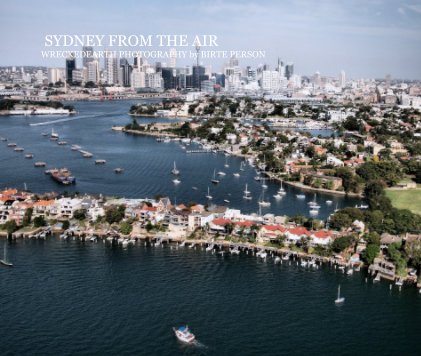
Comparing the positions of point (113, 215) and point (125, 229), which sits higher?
point (113, 215)

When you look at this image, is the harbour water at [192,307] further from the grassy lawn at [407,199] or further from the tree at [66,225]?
the grassy lawn at [407,199]

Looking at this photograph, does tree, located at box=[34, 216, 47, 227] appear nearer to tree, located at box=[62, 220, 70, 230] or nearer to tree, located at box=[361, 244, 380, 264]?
tree, located at box=[62, 220, 70, 230]

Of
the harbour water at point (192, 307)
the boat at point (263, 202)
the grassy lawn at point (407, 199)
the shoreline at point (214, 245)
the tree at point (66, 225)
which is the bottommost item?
the harbour water at point (192, 307)

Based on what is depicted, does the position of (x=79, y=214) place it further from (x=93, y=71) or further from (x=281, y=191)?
(x=93, y=71)

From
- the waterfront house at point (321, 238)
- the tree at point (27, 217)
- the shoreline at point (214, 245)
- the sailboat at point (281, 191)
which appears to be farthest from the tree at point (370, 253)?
the tree at point (27, 217)

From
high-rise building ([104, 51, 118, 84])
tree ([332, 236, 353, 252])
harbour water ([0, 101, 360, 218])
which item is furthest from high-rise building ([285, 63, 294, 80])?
tree ([332, 236, 353, 252])

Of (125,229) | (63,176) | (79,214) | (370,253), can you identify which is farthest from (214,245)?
(63,176)
